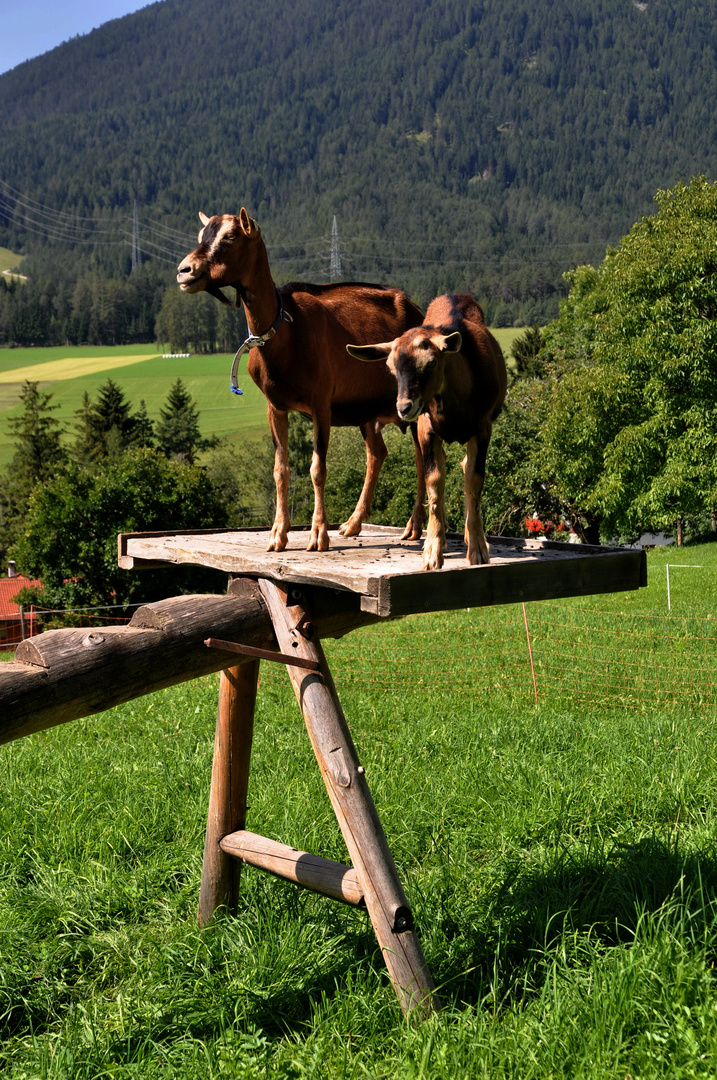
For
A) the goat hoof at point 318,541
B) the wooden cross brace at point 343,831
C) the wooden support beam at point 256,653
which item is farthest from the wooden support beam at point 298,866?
the goat hoof at point 318,541

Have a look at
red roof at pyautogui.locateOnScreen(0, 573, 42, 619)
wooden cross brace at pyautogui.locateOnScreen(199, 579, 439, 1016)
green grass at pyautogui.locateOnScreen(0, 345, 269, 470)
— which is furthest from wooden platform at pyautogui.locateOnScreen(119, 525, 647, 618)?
green grass at pyautogui.locateOnScreen(0, 345, 269, 470)

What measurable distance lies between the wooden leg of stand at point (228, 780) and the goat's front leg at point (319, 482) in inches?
35.4

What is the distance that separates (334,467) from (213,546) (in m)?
38.1

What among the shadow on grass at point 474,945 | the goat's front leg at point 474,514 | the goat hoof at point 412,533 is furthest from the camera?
the goat hoof at point 412,533

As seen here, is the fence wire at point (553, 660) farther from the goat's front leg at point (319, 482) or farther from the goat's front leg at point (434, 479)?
the goat's front leg at point (434, 479)

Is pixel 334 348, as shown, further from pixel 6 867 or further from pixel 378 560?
pixel 6 867

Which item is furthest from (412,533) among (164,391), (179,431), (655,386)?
(164,391)

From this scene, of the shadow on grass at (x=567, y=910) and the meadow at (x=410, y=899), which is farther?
the shadow on grass at (x=567, y=910)

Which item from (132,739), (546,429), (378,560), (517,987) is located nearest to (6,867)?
(132,739)

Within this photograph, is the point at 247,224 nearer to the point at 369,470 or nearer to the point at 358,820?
the point at 369,470

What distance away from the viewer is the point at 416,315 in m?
4.49

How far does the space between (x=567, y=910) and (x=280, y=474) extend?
8.54 ft

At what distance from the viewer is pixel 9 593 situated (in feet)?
125

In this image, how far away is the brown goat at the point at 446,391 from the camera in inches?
130
